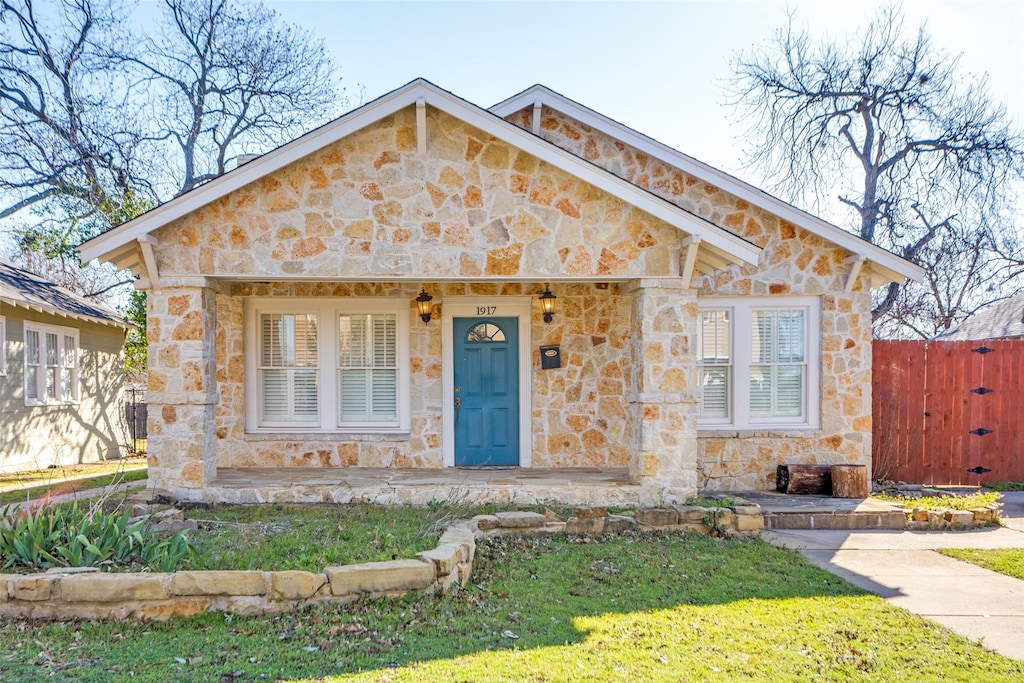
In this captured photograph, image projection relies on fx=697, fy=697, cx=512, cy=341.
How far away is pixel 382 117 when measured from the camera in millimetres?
7629

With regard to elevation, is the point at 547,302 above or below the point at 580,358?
above

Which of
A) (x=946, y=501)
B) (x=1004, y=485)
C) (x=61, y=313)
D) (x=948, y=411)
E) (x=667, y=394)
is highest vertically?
(x=61, y=313)

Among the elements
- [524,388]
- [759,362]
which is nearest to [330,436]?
[524,388]

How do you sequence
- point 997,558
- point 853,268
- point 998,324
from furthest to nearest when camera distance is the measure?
point 998,324, point 853,268, point 997,558

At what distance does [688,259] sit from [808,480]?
11.8 feet

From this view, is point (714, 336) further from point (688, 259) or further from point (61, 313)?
point (61, 313)

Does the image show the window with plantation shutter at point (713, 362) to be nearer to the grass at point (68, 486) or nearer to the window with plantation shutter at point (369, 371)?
the window with plantation shutter at point (369, 371)

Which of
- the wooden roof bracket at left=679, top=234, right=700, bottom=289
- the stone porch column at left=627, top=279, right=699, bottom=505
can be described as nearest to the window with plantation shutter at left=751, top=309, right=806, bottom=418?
the stone porch column at left=627, top=279, right=699, bottom=505

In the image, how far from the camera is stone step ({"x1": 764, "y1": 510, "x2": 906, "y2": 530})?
26.6 ft

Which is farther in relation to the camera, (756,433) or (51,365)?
(51,365)

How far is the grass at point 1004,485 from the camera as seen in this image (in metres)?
10.6

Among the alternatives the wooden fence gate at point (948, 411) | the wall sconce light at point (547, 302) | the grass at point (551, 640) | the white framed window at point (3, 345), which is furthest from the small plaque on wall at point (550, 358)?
the white framed window at point (3, 345)

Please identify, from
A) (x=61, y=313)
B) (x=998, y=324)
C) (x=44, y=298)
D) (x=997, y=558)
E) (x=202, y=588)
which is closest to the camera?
(x=202, y=588)

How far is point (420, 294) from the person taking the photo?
9805mm
